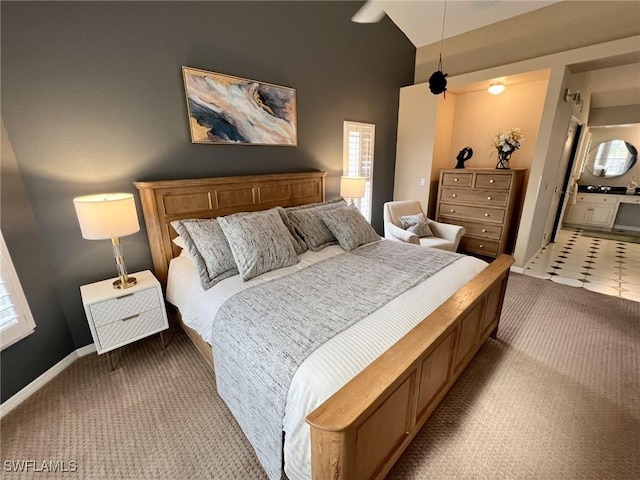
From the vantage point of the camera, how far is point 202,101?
232 centimetres

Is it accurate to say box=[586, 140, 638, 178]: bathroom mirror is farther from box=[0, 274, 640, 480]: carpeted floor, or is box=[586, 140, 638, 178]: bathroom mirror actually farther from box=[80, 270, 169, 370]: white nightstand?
box=[80, 270, 169, 370]: white nightstand

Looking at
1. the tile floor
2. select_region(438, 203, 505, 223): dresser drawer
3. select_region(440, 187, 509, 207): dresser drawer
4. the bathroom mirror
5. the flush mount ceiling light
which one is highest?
the flush mount ceiling light

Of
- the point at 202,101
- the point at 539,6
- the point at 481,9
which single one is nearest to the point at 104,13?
the point at 202,101

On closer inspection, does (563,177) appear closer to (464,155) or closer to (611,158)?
(464,155)

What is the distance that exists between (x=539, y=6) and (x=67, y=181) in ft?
17.1

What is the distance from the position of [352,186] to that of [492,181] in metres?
1.94

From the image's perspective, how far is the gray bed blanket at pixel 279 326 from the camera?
1137 mm

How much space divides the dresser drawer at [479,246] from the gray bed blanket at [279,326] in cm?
231

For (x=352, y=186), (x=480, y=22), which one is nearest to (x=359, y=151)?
(x=352, y=186)

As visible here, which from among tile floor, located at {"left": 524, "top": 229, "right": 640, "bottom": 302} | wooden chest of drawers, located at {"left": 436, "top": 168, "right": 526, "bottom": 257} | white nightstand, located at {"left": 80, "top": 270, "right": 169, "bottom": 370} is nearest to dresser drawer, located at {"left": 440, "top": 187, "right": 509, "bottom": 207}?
wooden chest of drawers, located at {"left": 436, "top": 168, "right": 526, "bottom": 257}

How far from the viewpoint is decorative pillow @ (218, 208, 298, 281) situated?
1.88 meters

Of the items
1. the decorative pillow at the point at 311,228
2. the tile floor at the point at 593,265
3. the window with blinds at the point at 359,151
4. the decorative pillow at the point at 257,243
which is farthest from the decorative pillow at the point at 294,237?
the tile floor at the point at 593,265

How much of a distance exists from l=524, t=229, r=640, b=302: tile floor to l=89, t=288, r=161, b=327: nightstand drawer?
14.3ft

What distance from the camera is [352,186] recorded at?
11.1 feet
